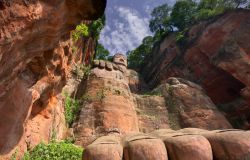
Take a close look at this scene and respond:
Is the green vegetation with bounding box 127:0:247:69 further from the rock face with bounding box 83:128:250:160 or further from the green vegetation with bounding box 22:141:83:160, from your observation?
the rock face with bounding box 83:128:250:160

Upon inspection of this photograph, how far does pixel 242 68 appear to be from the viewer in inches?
778

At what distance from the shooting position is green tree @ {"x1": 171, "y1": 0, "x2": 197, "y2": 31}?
1385 inches

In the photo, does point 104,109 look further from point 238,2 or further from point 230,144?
point 238,2

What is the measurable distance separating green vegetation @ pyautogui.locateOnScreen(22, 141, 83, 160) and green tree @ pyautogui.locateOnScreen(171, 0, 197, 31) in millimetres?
28126

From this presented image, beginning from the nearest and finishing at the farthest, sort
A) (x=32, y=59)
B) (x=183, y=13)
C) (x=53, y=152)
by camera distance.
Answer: (x=32, y=59), (x=53, y=152), (x=183, y=13)

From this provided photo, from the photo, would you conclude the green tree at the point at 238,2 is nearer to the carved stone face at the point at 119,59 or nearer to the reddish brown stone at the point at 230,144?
the carved stone face at the point at 119,59

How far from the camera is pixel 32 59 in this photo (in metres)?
7.67

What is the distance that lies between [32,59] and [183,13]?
31546 millimetres

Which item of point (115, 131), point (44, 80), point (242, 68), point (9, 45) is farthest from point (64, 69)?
point (242, 68)

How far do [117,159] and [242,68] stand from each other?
1748 cm

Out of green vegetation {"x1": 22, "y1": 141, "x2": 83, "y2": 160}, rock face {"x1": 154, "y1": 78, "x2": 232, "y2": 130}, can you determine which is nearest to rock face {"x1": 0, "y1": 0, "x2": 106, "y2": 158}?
green vegetation {"x1": 22, "y1": 141, "x2": 83, "y2": 160}

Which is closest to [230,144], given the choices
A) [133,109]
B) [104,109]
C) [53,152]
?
[53,152]

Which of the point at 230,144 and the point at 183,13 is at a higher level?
the point at 183,13

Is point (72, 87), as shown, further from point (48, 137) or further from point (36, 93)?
point (36, 93)
